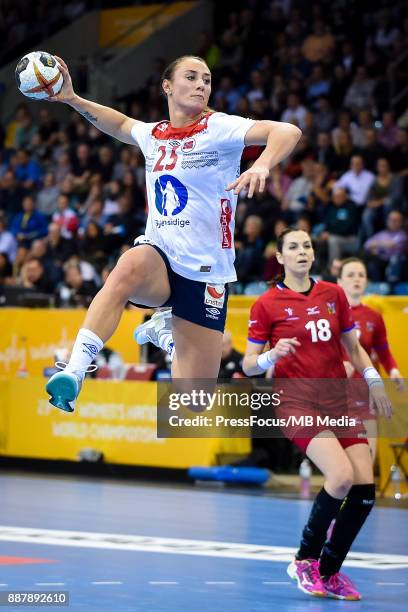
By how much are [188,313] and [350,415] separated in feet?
5.60

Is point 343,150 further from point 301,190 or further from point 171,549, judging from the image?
point 171,549

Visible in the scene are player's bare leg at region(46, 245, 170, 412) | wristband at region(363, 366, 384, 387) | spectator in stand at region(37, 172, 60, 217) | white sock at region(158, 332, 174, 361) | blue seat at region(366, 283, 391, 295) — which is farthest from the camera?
spectator in stand at region(37, 172, 60, 217)

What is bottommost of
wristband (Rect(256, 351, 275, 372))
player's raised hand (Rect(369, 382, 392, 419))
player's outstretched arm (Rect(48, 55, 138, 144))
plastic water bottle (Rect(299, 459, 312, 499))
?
plastic water bottle (Rect(299, 459, 312, 499))

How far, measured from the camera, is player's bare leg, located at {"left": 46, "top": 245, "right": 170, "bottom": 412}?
6.79m

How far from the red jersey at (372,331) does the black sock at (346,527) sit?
2.39 meters

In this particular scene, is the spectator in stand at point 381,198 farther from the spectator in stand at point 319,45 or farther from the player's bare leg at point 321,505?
the player's bare leg at point 321,505

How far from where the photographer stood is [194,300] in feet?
25.0

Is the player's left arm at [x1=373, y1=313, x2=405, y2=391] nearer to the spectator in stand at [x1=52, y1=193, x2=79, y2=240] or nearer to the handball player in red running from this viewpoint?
the handball player in red running

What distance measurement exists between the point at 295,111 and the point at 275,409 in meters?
13.1

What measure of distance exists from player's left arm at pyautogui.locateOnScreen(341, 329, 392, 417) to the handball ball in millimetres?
2899

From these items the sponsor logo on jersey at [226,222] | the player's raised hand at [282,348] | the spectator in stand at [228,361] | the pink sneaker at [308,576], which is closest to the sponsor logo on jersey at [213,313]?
the sponsor logo on jersey at [226,222]

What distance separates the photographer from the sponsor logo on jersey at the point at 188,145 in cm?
751

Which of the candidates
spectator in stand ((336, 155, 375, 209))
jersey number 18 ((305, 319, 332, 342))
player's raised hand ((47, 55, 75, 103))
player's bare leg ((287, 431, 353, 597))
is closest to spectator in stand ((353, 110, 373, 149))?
spectator in stand ((336, 155, 375, 209))

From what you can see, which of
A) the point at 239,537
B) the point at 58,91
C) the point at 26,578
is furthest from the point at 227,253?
the point at 239,537
